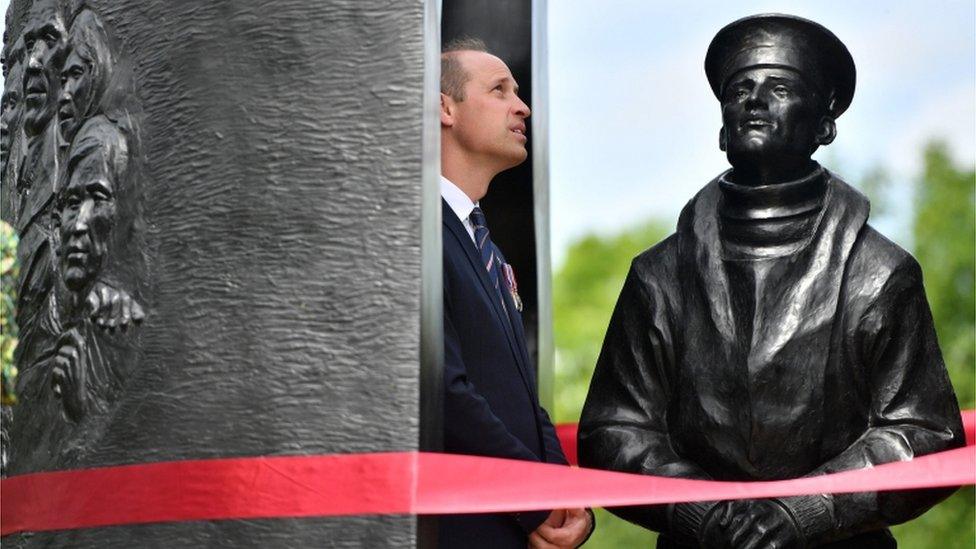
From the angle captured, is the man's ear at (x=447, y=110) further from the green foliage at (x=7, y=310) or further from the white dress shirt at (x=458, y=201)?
the green foliage at (x=7, y=310)

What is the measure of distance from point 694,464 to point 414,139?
125cm

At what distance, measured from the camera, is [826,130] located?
5156 millimetres

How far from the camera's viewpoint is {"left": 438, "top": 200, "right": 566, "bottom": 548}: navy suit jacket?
15.4ft

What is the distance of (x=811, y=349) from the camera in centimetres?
493

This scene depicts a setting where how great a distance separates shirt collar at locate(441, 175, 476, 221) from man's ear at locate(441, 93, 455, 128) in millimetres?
184

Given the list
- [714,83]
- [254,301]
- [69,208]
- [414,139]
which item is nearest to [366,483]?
[254,301]

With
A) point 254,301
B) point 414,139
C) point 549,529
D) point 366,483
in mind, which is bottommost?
point 549,529

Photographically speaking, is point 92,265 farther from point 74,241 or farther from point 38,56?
point 38,56

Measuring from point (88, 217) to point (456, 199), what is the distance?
1.03 meters

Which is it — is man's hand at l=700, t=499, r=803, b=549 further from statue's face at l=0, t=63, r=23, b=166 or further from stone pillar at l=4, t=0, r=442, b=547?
statue's face at l=0, t=63, r=23, b=166

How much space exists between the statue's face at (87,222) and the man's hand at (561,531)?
138 centimetres

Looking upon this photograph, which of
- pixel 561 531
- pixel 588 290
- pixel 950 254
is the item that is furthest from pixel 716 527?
pixel 588 290

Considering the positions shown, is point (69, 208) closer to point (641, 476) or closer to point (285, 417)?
point (285, 417)

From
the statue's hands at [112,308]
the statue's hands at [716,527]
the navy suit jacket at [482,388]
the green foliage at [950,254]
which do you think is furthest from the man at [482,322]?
the green foliage at [950,254]
